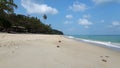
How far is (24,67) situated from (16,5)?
1433 inches

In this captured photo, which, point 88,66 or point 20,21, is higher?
point 20,21

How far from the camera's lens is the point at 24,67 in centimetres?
487

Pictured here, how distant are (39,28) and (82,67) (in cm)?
7359

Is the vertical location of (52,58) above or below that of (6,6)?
below

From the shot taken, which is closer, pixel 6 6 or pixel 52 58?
pixel 52 58

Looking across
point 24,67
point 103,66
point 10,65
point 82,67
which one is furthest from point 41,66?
point 103,66

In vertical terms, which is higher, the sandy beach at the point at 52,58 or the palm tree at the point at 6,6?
the palm tree at the point at 6,6

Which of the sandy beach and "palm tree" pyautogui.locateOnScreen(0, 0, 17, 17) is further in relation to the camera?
"palm tree" pyautogui.locateOnScreen(0, 0, 17, 17)

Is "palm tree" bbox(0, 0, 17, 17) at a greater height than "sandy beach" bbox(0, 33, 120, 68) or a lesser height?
greater

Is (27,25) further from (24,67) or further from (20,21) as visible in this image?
(24,67)

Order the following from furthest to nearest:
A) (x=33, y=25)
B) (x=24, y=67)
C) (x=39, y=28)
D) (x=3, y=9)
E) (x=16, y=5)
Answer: (x=39, y=28)
(x=33, y=25)
(x=16, y=5)
(x=3, y=9)
(x=24, y=67)

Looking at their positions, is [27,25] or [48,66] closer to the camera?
[48,66]

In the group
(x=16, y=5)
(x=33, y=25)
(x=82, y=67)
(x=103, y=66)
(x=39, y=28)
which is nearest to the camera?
(x=82, y=67)

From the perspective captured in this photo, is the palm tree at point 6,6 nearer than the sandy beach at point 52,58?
No
